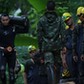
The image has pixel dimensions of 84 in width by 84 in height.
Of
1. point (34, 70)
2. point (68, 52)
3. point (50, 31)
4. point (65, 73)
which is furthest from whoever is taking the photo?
point (65, 73)

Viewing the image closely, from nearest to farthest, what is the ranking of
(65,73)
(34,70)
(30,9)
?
(34,70)
(65,73)
(30,9)

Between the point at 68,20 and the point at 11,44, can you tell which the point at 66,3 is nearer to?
the point at 68,20

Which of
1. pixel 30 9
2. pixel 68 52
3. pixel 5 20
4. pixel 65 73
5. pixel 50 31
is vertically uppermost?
pixel 30 9

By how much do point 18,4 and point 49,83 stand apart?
25.6 feet

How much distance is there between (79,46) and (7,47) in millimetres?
1682

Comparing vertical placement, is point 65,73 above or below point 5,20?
below

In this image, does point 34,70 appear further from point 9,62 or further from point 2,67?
point 2,67

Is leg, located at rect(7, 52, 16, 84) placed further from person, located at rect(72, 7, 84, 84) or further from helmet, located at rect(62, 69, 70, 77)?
helmet, located at rect(62, 69, 70, 77)

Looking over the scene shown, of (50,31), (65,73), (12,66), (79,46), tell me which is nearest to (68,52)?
(65,73)

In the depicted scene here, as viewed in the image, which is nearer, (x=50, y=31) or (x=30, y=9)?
(x=50, y=31)

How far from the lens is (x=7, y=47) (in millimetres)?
10125

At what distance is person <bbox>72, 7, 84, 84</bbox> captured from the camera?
31.7 ft

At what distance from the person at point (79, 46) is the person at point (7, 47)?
147cm

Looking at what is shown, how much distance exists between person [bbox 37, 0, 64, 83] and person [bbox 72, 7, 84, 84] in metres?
0.40
